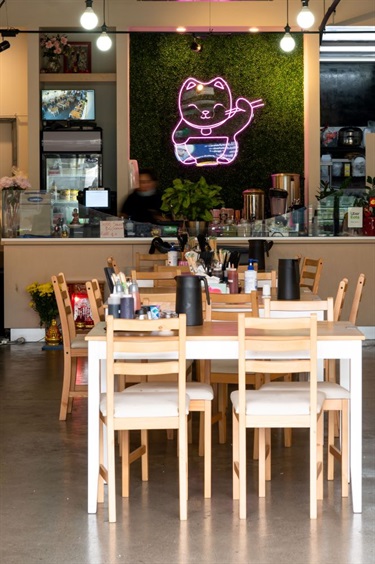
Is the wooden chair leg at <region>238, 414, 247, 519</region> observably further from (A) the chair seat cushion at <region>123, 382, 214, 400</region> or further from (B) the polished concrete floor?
(A) the chair seat cushion at <region>123, 382, 214, 400</region>

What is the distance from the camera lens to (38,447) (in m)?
6.25

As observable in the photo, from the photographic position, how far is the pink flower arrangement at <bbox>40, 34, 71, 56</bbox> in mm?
12938

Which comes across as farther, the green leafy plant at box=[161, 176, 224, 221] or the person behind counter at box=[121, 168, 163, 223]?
the person behind counter at box=[121, 168, 163, 223]

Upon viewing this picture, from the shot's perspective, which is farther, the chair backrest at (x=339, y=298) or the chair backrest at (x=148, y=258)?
the chair backrest at (x=148, y=258)

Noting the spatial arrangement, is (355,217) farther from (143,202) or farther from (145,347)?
(145,347)

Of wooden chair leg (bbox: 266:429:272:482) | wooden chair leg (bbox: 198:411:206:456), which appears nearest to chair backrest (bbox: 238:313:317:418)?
wooden chair leg (bbox: 266:429:272:482)

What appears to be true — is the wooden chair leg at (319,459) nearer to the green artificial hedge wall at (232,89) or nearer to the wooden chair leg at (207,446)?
the wooden chair leg at (207,446)

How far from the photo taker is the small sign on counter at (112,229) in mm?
11086

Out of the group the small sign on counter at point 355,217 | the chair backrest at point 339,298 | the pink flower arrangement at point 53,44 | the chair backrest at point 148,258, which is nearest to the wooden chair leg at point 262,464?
the chair backrest at point 339,298

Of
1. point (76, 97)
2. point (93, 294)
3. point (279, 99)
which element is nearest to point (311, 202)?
point (279, 99)

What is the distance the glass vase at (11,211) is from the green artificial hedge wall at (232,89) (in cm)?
273

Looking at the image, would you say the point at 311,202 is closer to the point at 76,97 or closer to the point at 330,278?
the point at 330,278

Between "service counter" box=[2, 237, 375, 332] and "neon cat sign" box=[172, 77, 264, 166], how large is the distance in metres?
2.56

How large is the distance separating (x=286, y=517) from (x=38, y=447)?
198 cm
